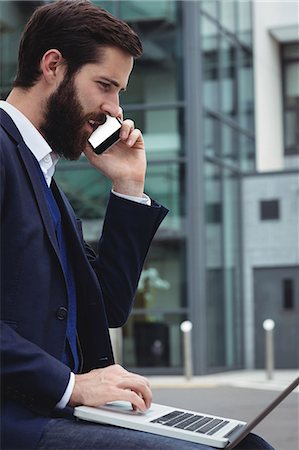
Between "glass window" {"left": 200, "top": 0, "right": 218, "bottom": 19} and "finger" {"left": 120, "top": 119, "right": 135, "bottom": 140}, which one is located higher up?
"glass window" {"left": 200, "top": 0, "right": 218, "bottom": 19}

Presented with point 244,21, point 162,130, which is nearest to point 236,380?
point 162,130

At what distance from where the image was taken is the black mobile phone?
6.87 ft

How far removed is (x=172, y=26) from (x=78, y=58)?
1533 centimetres

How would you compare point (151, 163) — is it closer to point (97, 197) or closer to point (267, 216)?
point (97, 197)

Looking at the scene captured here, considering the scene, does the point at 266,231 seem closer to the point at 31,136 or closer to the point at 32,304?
the point at 31,136

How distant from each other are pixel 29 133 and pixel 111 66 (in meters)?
0.24

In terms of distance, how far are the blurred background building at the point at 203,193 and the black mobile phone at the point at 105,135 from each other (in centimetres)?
1402

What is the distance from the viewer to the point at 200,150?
655 inches

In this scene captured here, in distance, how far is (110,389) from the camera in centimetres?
174

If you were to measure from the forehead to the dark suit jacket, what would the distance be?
0.69ft

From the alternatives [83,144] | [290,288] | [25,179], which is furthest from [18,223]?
[290,288]

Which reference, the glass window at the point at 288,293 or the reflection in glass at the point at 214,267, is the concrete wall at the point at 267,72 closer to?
the reflection in glass at the point at 214,267

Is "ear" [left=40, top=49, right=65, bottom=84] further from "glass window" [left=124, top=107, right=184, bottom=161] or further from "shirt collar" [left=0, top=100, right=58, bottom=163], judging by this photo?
"glass window" [left=124, top=107, right=184, bottom=161]

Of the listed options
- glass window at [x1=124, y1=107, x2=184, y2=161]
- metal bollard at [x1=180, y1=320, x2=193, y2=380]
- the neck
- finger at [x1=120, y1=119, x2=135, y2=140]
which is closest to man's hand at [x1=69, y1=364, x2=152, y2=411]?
the neck
